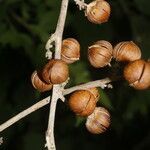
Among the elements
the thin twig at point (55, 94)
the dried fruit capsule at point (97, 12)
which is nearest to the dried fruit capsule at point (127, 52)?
the dried fruit capsule at point (97, 12)

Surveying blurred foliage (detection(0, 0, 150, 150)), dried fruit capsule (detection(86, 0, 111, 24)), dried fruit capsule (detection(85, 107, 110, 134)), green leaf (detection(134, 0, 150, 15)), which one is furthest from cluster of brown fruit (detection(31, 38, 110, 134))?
green leaf (detection(134, 0, 150, 15))

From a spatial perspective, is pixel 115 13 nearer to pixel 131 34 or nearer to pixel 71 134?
pixel 131 34

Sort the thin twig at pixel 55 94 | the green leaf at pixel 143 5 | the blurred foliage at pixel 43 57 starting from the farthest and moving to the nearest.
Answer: the green leaf at pixel 143 5 < the blurred foliage at pixel 43 57 < the thin twig at pixel 55 94

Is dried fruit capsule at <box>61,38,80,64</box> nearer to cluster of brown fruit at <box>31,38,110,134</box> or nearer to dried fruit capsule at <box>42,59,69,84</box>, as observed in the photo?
cluster of brown fruit at <box>31,38,110,134</box>

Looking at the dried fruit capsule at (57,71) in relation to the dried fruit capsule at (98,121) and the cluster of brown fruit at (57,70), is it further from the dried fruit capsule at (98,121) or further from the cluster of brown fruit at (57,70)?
the dried fruit capsule at (98,121)

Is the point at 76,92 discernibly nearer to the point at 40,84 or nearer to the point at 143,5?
the point at 40,84

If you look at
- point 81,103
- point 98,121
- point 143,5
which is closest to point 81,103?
point 81,103
